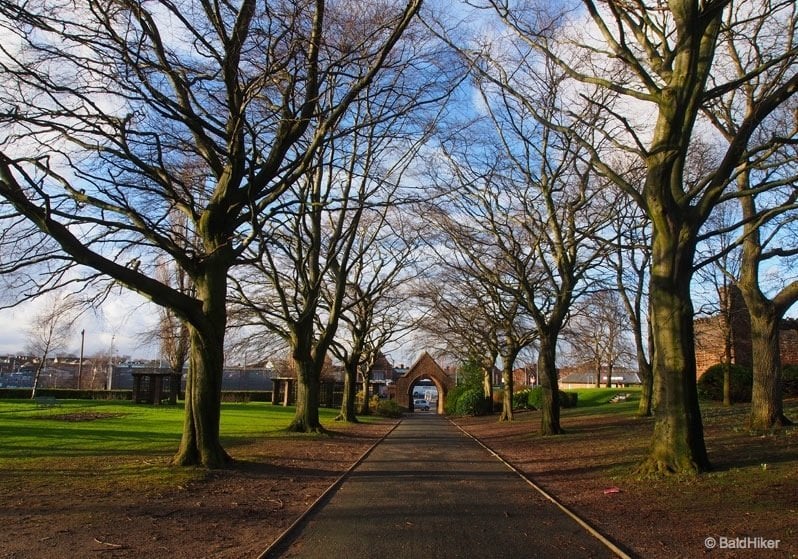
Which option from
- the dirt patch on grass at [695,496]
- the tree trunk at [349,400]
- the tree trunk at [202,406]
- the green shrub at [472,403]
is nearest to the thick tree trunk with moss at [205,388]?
the tree trunk at [202,406]

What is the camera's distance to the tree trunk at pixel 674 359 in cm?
1055

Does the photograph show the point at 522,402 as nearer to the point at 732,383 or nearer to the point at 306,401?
the point at 732,383

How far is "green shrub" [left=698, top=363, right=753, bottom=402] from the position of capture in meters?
29.1

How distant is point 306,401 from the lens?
2411 cm

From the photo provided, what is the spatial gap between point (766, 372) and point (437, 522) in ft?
35.1

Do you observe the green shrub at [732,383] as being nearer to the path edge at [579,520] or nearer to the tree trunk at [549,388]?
the tree trunk at [549,388]

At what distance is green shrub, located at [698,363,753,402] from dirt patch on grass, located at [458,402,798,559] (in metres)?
14.1


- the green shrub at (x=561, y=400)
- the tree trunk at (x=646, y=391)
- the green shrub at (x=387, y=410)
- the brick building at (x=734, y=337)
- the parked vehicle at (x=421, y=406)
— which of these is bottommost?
the parked vehicle at (x=421, y=406)

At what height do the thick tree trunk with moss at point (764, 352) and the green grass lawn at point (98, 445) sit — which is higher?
the thick tree trunk with moss at point (764, 352)

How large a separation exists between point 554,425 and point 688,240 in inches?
502

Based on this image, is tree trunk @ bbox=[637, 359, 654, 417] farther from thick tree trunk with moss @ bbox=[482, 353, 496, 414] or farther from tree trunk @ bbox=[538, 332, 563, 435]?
thick tree trunk with moss @ bbox=[482, 353, 496, 414]

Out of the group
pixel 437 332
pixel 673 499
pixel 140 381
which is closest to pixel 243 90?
pixel 673 499

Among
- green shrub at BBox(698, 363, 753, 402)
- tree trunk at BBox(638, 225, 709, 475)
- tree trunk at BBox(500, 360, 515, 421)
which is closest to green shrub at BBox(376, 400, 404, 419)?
tree trunk at BBox(500, 360, 515, 421)

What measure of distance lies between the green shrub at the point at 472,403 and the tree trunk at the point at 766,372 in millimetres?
36143
